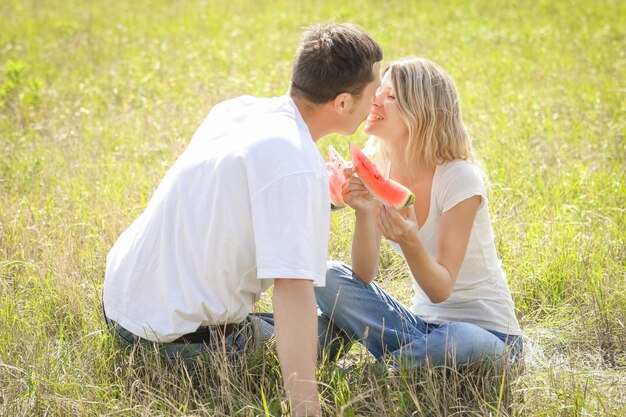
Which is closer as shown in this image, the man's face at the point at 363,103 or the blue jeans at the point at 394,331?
the man's face at the point at 363,103

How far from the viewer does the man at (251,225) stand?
2.85m

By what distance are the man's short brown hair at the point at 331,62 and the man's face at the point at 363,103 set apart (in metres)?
0.05

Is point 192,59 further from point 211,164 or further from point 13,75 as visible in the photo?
point 211,164

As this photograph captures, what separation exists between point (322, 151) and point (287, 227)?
164 inches

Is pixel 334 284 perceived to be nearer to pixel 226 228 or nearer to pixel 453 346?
pixel 453 346

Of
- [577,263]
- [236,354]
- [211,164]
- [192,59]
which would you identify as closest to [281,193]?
[211,164]

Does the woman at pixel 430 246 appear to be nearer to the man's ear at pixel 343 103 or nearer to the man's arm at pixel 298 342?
the man's ear at pixel 343 103

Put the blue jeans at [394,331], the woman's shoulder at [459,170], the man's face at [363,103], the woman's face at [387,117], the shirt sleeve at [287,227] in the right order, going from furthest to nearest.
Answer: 1. the woman's face at [387,117]
2. the woman's shoulder at [459,170]
3. the blue jeans at [394,331]
4. the man's face at [363,103]
5. the shirt sleeve at [287,227]

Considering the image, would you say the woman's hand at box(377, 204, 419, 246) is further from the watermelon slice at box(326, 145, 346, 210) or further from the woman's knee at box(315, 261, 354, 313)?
the woman's knee at box(315, 261, 354, 313)

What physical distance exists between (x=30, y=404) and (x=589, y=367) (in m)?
2.43

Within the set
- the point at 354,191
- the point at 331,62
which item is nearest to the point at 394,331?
the point at 354,191

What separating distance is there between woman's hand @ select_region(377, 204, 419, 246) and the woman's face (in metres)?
0.55

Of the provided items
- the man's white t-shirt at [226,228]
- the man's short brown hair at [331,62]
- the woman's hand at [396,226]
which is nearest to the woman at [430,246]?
the woman's hand at [396,226]

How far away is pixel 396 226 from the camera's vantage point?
3.34m
